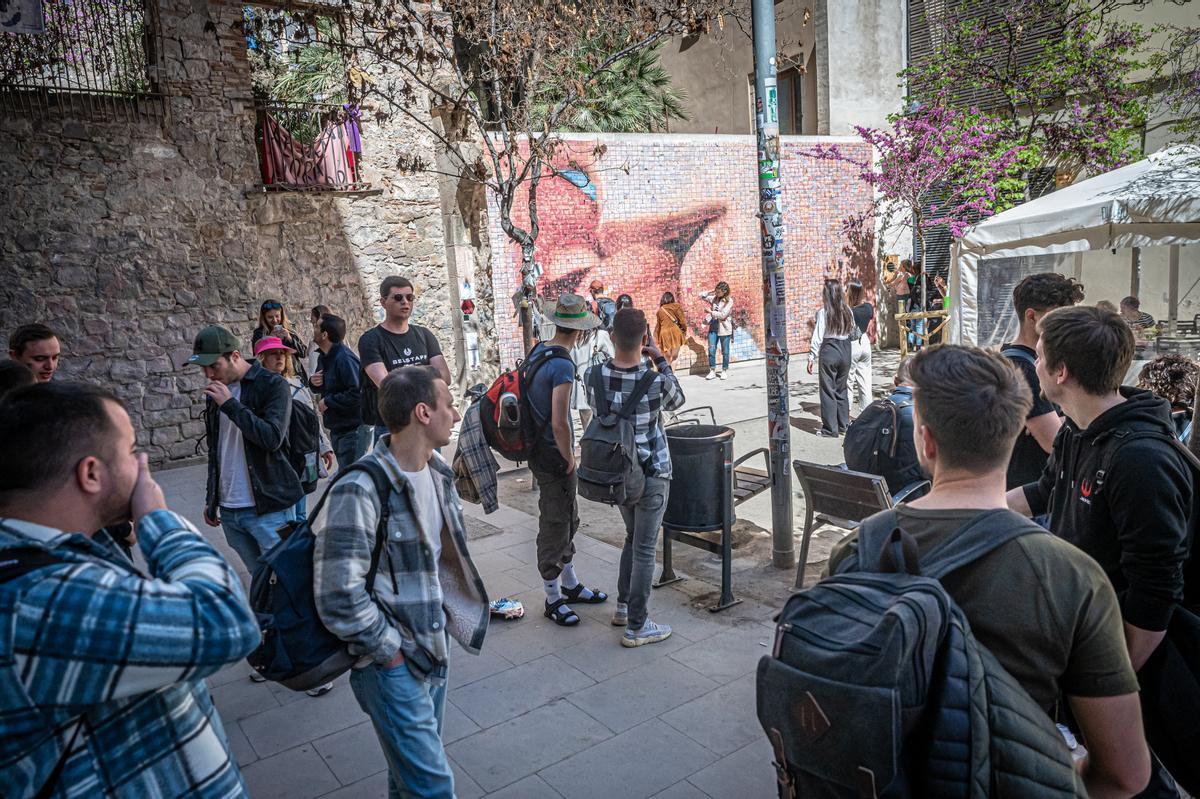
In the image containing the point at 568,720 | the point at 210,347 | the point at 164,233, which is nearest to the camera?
the point at 568,720

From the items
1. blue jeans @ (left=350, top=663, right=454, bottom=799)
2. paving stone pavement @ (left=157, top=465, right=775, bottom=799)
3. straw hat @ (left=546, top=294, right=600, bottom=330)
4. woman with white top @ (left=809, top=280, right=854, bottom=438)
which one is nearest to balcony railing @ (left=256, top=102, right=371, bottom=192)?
woman with white top @ (left=809, top=280, right=854, bottom=438)

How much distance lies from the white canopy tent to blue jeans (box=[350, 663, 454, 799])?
8442 mm

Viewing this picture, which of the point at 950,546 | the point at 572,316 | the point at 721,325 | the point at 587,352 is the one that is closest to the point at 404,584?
the point at 950,546

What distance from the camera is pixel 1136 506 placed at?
209cm

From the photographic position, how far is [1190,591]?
221cm

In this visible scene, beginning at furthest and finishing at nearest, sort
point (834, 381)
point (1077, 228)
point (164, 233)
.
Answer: point (164, 233)
point (834, 381)
point (1077, 228)

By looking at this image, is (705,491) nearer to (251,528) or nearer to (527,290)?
(251,528)

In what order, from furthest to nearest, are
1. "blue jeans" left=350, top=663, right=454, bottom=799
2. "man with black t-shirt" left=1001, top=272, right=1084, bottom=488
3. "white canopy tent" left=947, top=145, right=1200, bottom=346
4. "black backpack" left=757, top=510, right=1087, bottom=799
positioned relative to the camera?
1. "white canopy tent" left=947, top=145, right=1200, bottom=346
2. "man with black t-shirt" left=1001, top=272, right=1084, bottom=488
3. "blue jeans" left=350, top=663, right=454, bottom=799
4. "black backpack" left=757, top=510, right=1087, bottom=799

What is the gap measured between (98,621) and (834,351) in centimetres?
895

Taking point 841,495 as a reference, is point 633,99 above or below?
above

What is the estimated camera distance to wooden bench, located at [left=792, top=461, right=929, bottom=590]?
15.2 ft

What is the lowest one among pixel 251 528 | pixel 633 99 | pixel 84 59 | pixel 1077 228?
pixel 251 528

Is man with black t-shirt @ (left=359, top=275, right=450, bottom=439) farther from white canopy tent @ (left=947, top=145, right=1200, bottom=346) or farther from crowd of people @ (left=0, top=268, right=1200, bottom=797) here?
white canopy tent @ (left=947, top=145, right=1200, bottom=346)

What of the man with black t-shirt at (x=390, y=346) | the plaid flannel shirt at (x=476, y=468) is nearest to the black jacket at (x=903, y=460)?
the plaid flannel shirt at (x=476, y=468)
